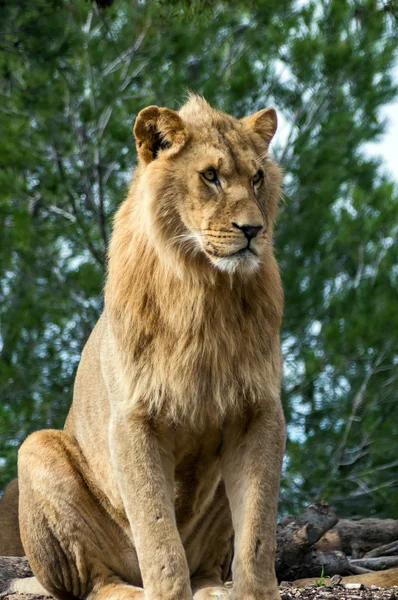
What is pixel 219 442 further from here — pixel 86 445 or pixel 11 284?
pixel 11 284

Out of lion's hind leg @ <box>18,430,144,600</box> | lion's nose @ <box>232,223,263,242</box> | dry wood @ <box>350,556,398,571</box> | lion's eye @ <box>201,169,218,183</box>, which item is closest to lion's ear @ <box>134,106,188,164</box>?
lion's eye @ <box>201,169,218,183</box>

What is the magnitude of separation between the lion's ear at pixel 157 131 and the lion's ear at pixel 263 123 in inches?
15.8

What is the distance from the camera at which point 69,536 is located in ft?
15.1

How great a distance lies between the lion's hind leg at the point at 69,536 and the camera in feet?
15.1

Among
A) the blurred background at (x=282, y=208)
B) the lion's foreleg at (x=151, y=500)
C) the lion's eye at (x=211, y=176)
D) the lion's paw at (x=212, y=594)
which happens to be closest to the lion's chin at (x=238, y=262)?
the lion's eye at (x=211, y=176)

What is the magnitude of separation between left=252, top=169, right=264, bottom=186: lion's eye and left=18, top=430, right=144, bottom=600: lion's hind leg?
65.8 inches

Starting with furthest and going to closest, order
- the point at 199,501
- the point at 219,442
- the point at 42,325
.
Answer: the point at 42,325, the point at 199,501, the point at 219,442

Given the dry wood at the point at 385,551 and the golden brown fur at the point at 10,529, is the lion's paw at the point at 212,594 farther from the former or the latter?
the golden brown fur at the point at 10,529

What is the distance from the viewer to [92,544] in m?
4.61

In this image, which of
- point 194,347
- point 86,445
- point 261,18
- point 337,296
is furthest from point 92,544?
point 261,18

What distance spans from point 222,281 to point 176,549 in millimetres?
1128

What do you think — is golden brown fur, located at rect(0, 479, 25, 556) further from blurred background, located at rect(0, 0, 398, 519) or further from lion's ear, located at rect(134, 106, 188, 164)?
blurred background, located at rect(0, 0, 398, 519)

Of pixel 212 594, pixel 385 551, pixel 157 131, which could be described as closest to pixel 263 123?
pixel 157 131

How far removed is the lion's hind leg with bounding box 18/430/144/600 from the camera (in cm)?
459
